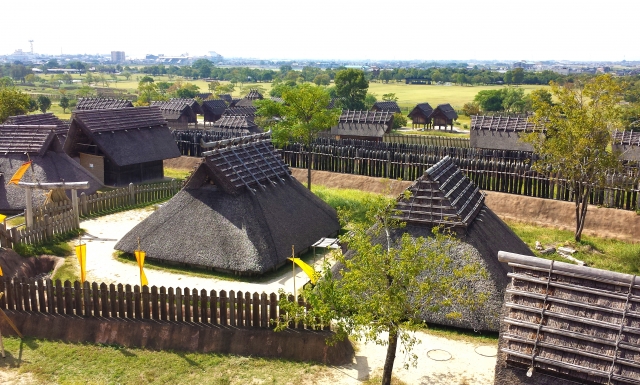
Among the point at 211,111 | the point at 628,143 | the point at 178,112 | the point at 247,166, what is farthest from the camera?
the point at 211,111

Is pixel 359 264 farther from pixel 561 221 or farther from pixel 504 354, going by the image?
pixel 561 221

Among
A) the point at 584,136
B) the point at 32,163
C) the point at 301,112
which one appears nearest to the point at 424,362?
the point at 584,136

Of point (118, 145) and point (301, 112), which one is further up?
point (301, 112)

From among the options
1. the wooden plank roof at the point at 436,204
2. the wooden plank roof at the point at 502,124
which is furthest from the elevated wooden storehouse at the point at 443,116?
the wooden plank roof at the point at 436,204

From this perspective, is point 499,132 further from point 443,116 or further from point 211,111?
point 211,111

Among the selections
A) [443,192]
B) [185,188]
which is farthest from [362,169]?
[443,192]

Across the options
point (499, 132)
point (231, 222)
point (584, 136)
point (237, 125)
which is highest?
point (584, 136)
